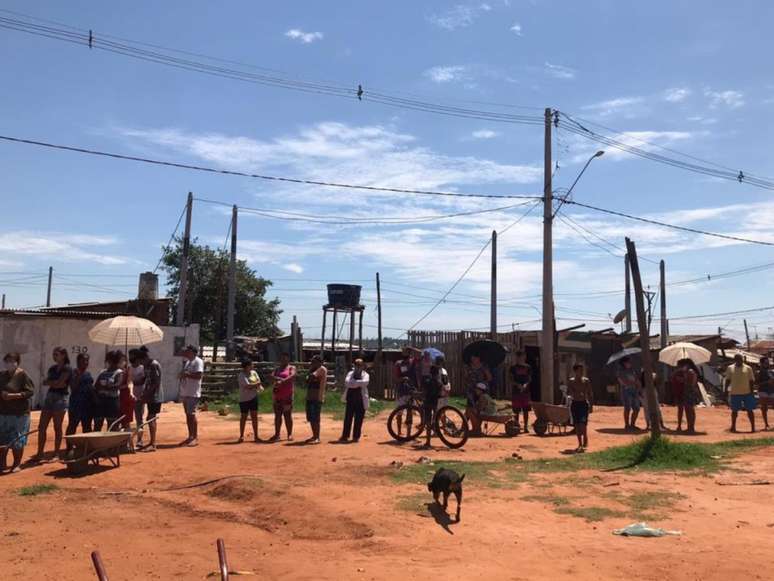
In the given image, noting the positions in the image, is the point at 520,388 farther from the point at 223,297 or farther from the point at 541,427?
the point at 223,297

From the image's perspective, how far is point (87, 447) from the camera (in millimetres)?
9984

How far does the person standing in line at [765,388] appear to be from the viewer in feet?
54.0

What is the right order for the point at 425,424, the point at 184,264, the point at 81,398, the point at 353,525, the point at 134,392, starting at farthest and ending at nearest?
the point at 184,264 → the point at 425,424 → the point at 134,392 → the point at 81,398 → the point at 353,525

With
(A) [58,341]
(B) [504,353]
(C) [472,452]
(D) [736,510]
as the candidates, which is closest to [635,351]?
(B) [504,353]

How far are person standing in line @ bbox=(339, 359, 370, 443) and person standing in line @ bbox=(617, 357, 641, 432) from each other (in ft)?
19.8

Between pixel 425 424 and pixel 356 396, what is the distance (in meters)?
1.37

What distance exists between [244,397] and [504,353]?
24.7 feet

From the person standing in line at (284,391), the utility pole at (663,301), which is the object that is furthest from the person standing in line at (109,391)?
the utility pole at (663,301)

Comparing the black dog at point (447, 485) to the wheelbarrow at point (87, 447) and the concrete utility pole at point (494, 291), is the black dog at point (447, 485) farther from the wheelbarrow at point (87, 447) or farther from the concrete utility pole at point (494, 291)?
the concrete utility pole at point (494, 291)

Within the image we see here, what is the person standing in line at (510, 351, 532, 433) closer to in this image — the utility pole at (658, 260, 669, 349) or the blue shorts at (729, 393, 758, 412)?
the blue shorts at (729, 393, 758, 412)

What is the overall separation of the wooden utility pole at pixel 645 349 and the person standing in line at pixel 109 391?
28.2ft

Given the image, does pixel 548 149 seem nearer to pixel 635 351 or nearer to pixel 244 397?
pixel 635 351

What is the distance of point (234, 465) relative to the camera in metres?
10.7

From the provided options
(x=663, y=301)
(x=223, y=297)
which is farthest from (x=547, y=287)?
(x=223, y=297)
